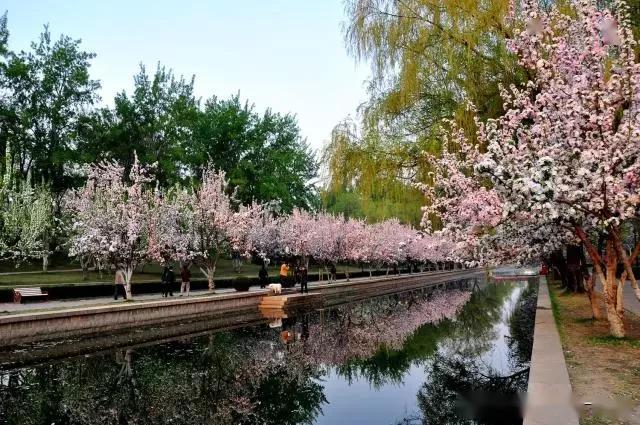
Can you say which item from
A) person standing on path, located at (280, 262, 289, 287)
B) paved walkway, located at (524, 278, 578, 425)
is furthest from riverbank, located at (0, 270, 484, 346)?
paved walkway, located at (524, 278, 578, 425)

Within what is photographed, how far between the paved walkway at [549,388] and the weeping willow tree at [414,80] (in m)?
7.01

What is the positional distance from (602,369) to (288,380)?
6.80 metres

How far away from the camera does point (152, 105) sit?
159 feet

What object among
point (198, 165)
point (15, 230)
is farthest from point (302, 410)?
point (198, 165)

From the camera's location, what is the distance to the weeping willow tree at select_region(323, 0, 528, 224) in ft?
54.1

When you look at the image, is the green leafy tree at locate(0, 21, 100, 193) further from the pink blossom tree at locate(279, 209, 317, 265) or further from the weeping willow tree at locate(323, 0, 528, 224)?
the weeping willow tree at locate(323, 0, 528, 224)

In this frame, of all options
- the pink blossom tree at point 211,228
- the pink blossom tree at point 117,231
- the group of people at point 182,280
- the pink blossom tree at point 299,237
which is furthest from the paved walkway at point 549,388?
the pink blossom tree at point 299,237

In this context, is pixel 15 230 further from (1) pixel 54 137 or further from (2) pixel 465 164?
(2) pixel 465 164

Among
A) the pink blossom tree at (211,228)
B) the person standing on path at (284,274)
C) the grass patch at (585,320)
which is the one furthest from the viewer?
the person standing on path at (284,274)

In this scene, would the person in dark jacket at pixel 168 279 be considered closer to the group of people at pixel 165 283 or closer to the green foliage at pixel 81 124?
the group of people at pixel 165 283

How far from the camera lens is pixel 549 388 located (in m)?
8.61

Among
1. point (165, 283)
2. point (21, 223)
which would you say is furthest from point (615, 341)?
point (21, 223)

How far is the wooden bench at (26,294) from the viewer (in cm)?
2289

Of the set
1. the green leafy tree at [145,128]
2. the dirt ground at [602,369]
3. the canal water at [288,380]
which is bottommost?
the canal water at [288,380]
